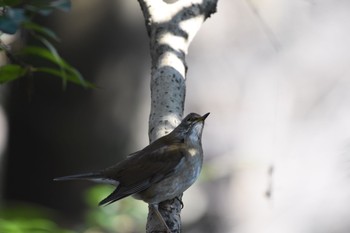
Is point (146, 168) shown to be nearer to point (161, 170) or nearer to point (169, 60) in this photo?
point (161, 170)

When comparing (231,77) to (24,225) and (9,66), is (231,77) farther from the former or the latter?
(9,66)

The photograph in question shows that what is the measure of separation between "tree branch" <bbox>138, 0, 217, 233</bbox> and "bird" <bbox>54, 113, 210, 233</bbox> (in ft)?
0.35

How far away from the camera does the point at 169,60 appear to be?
4.38m

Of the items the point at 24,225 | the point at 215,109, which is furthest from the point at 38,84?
the point at 24,225

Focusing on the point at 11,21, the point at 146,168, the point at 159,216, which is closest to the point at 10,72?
the point at 11,21

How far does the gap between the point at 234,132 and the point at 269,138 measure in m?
0.36

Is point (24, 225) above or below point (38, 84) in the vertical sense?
below

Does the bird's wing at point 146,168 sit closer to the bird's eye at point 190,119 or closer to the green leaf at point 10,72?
the bird's eye at point 190,119

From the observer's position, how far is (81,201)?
801cm

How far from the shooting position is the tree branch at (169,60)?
13.9ft

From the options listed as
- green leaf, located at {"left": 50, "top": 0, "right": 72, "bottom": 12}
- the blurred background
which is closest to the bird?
green leaf, located at {"left": 50, "top": 0, "right": 72, "bottom": 12}

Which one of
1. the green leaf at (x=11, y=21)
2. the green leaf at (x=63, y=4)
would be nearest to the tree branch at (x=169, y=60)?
the green leaf at (x=63, y=4)

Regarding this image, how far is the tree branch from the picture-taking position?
4.24 meters

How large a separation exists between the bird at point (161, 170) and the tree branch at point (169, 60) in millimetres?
107
